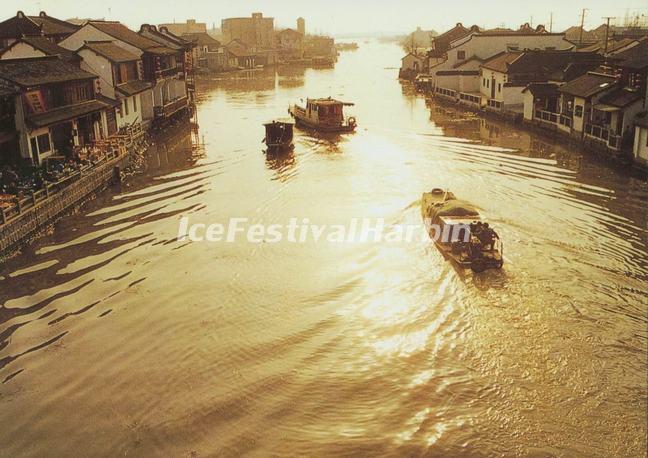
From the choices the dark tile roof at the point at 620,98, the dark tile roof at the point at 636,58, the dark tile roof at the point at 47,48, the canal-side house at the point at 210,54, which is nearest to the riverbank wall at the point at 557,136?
the dark tile roof at the point at 620,98

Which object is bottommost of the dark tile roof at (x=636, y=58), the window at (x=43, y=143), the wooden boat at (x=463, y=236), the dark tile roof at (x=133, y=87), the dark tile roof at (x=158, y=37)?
the wooden boat at (x=463, y=236)

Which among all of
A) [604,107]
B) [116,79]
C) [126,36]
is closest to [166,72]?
[126,36]

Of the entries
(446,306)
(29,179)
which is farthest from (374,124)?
(446,306)

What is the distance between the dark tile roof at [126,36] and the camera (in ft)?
156

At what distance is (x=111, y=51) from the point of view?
43.7 m

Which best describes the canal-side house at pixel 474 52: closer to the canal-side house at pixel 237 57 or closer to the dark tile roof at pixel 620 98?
the dark tile roof at pixel 620 98

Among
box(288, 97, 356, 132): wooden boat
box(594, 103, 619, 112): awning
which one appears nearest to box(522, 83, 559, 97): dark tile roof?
box(594, 103, 619, 112): awning

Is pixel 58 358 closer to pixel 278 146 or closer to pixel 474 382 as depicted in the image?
pixel 474 382

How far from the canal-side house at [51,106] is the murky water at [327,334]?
18.6 ft

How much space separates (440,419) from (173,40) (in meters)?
60.9

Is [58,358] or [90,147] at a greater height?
[90,147]

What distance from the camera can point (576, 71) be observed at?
4766 cm

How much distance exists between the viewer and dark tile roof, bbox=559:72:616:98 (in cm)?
3853

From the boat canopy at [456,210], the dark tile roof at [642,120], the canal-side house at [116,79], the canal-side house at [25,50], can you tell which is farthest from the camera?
the canal-side house at [116,79]
